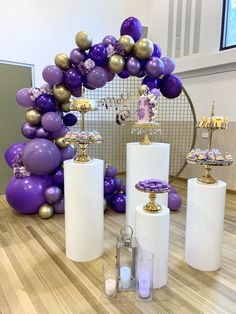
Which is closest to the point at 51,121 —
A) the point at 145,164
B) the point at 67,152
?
the point at 67,152

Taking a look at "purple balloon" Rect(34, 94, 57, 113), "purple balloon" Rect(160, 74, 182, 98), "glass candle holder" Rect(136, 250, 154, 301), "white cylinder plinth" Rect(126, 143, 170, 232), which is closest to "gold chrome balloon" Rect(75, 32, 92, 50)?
"purple balloon" Rect(34, 94, 57, 113)

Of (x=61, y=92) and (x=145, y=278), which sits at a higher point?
(x=61, y=92)

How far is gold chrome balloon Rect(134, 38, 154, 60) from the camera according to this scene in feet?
8.45

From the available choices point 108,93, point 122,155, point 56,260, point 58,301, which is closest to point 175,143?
point 122,155

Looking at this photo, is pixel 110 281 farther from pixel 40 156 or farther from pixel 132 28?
pixel 132 28

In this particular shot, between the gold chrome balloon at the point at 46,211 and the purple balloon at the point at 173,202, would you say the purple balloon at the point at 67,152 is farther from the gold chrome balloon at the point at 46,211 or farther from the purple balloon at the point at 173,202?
the purple balloon at the point at 173,202

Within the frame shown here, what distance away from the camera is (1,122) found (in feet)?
11.9

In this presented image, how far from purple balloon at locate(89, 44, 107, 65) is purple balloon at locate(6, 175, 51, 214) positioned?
1.41 metres

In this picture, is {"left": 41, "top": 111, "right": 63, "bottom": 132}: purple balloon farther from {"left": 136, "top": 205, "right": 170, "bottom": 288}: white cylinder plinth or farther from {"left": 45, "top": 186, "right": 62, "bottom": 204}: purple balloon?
{"left": 136, "top": 205, "right": 170, "bottom": 288}: white cylinder plinth

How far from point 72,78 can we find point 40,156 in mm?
867

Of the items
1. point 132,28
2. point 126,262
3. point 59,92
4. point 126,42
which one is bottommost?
point 126,262

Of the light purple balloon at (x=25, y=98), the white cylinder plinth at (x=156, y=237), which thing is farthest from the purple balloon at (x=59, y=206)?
the white cylinder plinth at (x=156, y=237)

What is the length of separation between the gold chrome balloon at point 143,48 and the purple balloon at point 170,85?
0.37m

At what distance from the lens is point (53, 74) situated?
8.53 ft
